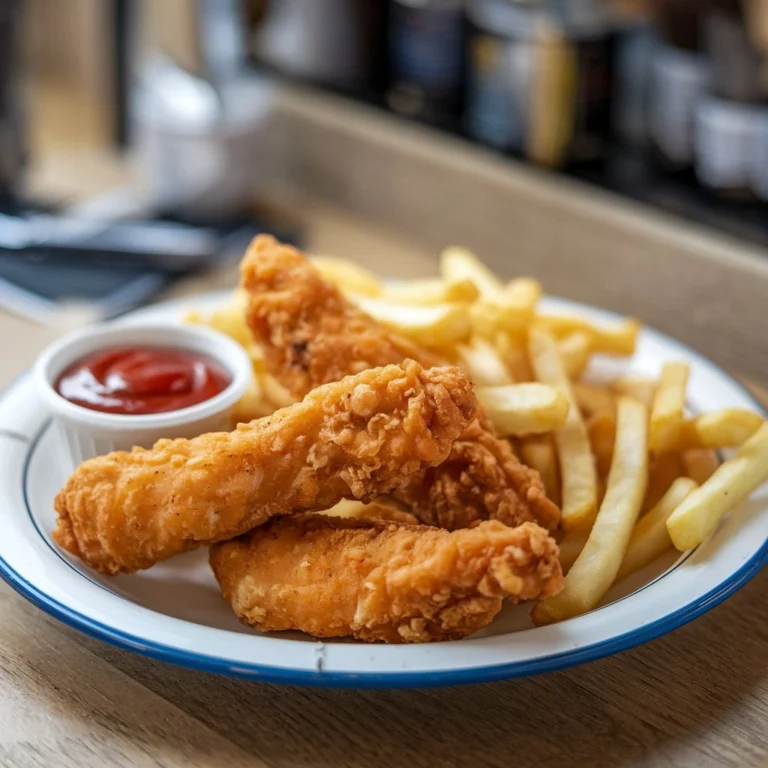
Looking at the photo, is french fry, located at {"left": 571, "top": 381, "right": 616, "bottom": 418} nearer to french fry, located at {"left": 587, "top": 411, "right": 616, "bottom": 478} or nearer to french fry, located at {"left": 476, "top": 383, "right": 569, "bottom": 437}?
french fry, located at {"left": 587, "top": 411, "right": 616, "bottom": 478}

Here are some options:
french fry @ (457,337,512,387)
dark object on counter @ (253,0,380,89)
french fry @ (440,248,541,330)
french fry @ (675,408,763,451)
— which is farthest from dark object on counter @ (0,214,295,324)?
french fry @ (675,408,763,451)

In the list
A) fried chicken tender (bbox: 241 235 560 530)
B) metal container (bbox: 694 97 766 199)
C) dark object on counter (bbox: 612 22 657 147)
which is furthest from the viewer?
dark object on counter (bbox: 612 22 657 147)

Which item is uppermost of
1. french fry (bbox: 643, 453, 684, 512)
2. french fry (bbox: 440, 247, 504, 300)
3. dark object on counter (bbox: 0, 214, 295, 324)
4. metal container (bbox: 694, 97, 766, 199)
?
metal container (bbox: 694, 97, 766, 199)

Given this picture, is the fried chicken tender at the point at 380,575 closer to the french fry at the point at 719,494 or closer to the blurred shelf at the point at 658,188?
the french fry at the point at 719,494

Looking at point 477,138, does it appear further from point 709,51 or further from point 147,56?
point 147,56

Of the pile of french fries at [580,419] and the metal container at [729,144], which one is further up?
the metal container at [729,144]

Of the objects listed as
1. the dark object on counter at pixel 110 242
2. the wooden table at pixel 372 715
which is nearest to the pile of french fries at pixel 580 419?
the wooden table at pixel 372 715

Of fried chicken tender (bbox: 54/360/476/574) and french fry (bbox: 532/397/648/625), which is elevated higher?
fried chicken tender (bbox: 54/360/476/574)
